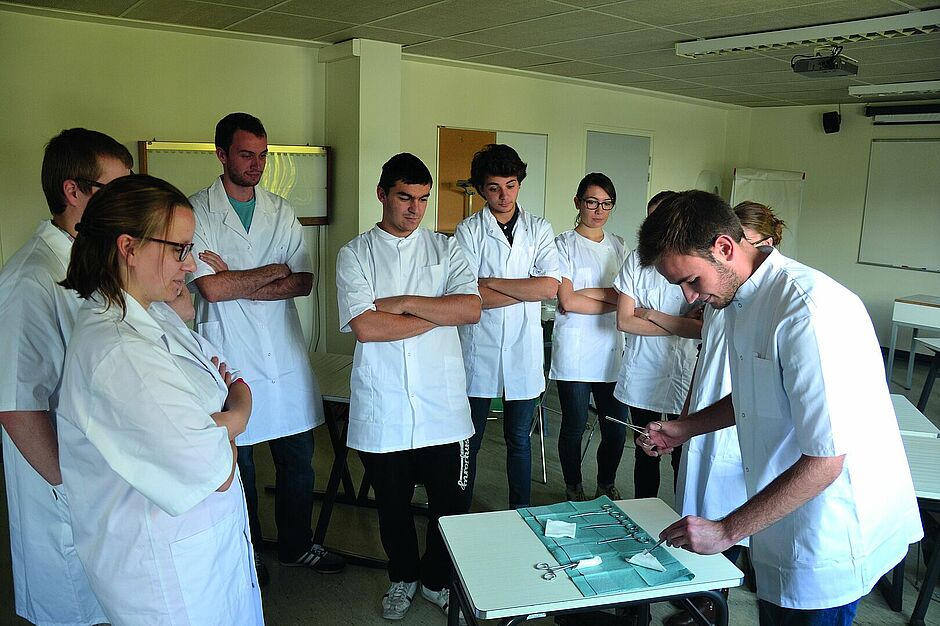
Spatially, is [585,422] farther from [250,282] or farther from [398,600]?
[250,282]

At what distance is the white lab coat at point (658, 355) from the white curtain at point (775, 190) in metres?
5.36

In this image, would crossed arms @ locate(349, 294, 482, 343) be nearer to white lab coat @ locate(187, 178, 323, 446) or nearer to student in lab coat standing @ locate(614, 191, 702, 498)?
Answer: white lab coat @ locate(187, 178, 323, 446)

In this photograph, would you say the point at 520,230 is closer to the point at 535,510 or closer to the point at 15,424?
the point at 535,510

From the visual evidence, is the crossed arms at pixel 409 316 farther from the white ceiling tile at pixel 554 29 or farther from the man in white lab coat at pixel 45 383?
the white ceiling tile at pixel 554 29

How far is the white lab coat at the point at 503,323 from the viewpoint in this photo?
3178 millimetres

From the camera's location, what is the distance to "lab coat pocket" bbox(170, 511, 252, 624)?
141cm

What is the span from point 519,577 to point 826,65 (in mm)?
3800

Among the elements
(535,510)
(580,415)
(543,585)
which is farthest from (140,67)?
(543,585)

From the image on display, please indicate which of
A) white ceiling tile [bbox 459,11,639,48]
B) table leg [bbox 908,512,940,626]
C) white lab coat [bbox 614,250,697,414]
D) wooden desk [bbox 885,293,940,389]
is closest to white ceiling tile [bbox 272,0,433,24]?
white ceiling tile [bbox 459,11,639,48]

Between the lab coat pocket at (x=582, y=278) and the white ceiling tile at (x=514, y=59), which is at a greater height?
the white ceiling tile at (x=514, y=59)

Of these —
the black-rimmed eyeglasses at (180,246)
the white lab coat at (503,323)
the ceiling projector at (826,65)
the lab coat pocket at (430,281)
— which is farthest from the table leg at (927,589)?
the black-rimmed eyeglasses at (180,246)

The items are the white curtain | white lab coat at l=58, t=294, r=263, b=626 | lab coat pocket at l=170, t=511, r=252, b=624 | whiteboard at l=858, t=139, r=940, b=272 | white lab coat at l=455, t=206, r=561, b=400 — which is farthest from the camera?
the white curtain

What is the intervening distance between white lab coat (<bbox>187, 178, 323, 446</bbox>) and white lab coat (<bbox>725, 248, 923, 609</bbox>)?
1.77 m

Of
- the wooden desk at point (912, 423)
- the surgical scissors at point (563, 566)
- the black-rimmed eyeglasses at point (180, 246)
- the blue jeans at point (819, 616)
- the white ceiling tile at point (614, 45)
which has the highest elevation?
the white ceiling tile at point (614, 45)
